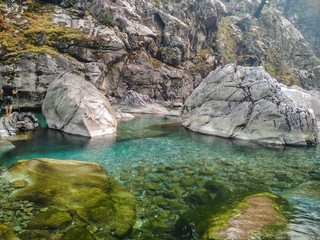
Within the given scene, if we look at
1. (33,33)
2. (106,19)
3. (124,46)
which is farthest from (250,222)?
(106,19)

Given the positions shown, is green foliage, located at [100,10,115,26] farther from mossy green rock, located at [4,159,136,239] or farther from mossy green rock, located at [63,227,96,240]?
mossy green rock, located at [63,227,96,240]

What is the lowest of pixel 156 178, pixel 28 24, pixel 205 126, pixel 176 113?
pixel 176 113

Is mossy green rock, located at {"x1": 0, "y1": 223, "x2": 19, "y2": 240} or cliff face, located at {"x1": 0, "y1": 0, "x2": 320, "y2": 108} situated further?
cliff face, located at {"x1": 0, "y1": 0, "x2": 320, "y2": 108}

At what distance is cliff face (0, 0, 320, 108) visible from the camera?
42031 millimetres

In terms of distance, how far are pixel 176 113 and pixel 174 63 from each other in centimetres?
1795

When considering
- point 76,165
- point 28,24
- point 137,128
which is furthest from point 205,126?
point 28,24

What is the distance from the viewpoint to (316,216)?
1322cm

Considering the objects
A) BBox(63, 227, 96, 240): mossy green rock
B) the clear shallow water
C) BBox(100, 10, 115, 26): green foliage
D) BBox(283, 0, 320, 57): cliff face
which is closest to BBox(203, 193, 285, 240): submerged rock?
the clear shallow water

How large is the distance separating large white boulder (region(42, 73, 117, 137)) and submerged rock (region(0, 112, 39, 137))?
80.8 inches

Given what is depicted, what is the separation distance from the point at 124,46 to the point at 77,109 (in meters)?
27.9

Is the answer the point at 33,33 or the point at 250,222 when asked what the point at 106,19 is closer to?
the point at 33,33

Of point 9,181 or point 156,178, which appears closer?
point 9,181

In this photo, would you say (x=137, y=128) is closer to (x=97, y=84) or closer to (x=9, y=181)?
(x=97, y=84)

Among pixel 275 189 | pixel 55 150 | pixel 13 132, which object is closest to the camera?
pixel 275 189
